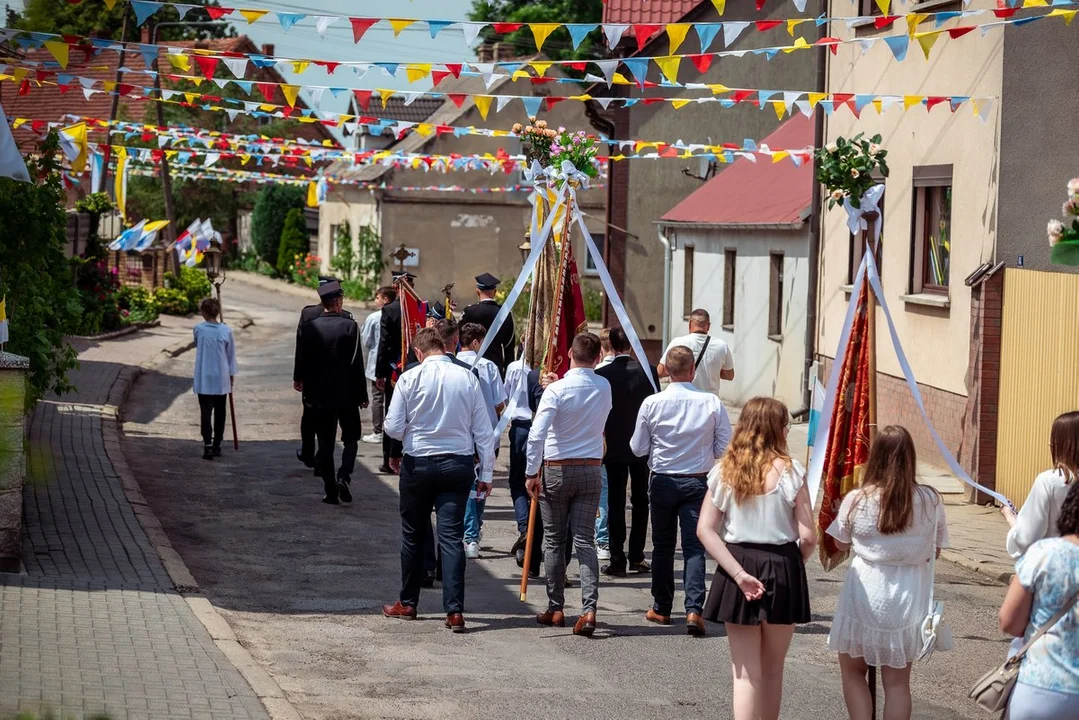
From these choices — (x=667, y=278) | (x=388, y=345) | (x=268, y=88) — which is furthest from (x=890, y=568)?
(x=667, y=278)

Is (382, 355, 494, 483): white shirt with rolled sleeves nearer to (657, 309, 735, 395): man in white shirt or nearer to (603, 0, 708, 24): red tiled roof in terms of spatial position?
(657, 309, 735, 395): man in white shirt

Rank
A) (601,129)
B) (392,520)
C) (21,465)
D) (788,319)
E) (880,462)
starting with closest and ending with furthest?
1. (21,465)
2. (880,462)
3. (392,520)
4. (788,319)
5. (601,129)

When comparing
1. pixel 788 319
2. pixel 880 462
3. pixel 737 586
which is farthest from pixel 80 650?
pixel 788 319

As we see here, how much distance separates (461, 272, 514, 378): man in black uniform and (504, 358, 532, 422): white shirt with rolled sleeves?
202cm

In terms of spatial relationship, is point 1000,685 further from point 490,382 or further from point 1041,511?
point 490,382

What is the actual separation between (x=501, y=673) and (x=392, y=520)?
4.90 metres

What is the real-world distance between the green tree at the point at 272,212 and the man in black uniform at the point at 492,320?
150 feet

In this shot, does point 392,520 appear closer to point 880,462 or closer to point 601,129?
point 880,462

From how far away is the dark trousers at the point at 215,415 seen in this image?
14793 millimetres

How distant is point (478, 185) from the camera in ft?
151

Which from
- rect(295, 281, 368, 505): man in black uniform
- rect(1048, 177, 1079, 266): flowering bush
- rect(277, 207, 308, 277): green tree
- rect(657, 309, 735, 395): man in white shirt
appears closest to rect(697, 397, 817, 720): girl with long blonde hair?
rect(1048, 177, 1079, 266): flowering bush

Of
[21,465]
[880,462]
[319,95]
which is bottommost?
[880,462]

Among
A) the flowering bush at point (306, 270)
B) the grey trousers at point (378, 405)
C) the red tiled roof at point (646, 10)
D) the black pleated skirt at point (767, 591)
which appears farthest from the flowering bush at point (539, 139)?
the flowering bush at point (306, 270)

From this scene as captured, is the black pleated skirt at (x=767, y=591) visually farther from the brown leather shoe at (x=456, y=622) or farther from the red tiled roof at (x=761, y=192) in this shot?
the red tiled roof at (x=761, y=192)
